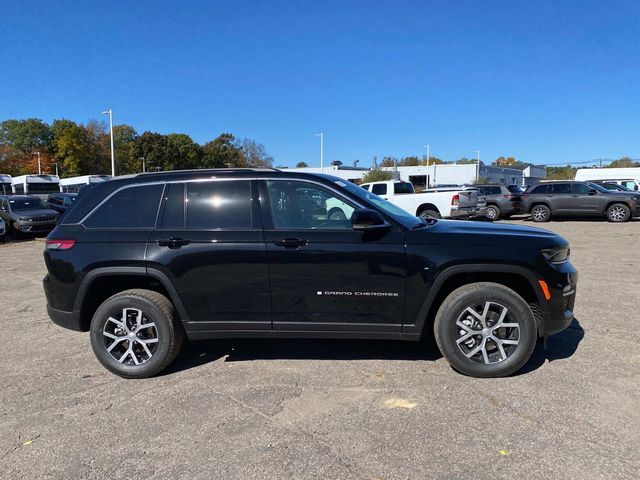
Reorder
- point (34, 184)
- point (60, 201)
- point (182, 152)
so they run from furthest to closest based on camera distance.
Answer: point (182, 152) < point (34, 184) < point (60, 201)

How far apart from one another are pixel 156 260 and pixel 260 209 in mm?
1015

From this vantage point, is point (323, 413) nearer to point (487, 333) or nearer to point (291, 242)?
point (291, 242)

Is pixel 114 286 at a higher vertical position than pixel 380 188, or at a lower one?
lower

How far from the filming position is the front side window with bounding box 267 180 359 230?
4.05 m

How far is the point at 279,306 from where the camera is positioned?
13.1ft

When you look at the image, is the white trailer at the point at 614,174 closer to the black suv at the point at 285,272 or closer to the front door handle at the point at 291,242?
the black suv at the point at 285,272

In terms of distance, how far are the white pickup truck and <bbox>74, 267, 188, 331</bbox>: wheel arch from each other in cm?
1136

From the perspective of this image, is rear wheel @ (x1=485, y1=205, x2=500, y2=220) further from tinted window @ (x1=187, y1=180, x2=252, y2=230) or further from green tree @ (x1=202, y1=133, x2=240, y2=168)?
green tree @ (x1=202, y1=133, x2=240, y2=168)

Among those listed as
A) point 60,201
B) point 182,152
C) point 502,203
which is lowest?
point 502,203

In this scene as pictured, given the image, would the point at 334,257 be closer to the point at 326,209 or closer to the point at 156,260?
the point at 326,209

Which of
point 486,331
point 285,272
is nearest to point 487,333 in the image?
point 486,331

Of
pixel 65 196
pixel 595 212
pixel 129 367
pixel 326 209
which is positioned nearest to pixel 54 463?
pixel 129 367

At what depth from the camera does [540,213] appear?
1966 centimetres

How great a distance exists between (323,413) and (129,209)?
8.29 feet
